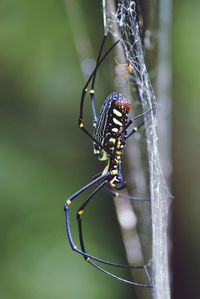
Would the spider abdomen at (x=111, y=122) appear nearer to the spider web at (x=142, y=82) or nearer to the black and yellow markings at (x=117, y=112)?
the black and yellow markings at (x=117, y=112)

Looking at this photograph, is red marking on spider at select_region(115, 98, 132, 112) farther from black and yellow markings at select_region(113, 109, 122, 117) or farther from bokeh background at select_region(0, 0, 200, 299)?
bokeh background at select_region(0, 0, 200, 299)

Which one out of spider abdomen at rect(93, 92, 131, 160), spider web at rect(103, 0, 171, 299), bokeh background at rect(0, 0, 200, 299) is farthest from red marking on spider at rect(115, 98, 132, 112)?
bokeh background at rect(0, 0, 200, 299)

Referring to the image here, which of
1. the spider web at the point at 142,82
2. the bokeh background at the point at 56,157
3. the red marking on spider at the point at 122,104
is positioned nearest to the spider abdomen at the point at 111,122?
the red marking on spider at the point at 122,104

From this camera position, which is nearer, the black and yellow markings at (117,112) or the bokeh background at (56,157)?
the black and yellow markings at (117,112)

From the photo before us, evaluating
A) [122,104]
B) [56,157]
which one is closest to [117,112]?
[122,104]

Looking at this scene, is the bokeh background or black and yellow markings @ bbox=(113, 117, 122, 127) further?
the bokeh background

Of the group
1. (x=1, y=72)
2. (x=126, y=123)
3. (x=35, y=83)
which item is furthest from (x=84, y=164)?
(x=126, y=123)

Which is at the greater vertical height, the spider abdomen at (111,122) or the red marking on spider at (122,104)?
the red marking on spider at (122,104)

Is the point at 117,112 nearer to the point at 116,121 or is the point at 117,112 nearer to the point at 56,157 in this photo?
the point at 116,121
